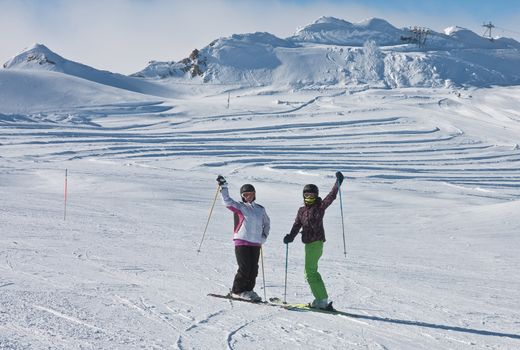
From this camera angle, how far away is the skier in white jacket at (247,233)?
658 centimetres

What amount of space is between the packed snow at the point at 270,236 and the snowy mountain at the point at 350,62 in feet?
101

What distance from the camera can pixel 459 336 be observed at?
5605 mm

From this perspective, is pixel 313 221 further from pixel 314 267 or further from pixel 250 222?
pixel 250 222

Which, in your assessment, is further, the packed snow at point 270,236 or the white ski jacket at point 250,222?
the white ski jacket at point 250,222

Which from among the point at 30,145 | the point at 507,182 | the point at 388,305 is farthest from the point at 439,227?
the point at 30,145

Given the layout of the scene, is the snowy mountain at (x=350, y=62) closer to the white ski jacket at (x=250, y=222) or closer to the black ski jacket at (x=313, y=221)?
the white ski jacket at (x=250, y=222)

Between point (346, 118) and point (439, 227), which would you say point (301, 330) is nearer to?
point (439, 227)

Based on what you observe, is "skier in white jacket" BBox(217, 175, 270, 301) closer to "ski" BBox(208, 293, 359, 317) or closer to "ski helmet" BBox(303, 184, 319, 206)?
"ski" BBox(208, 293, 359, 317)

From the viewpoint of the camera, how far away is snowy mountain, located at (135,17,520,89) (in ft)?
274

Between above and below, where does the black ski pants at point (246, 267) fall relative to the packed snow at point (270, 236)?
above

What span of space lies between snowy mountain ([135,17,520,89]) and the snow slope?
39.1 meters

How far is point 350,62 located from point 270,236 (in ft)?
256

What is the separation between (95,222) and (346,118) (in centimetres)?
3783

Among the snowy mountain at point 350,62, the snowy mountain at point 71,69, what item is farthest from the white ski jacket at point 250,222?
the snowy mountain at point 71,69
